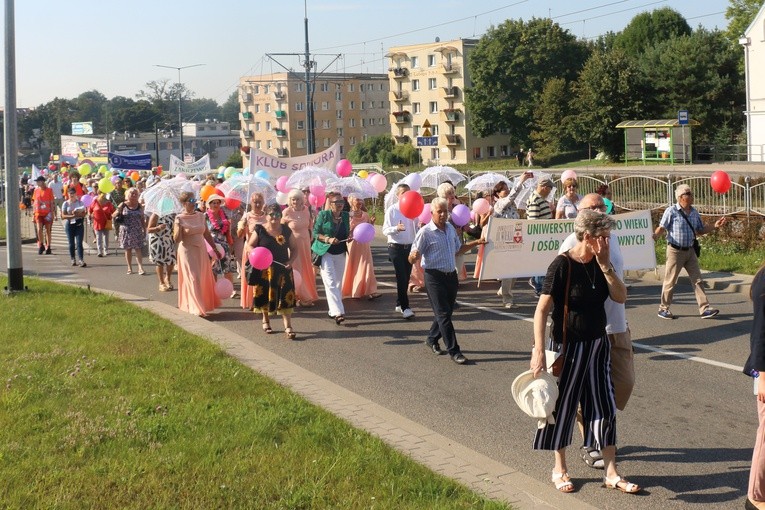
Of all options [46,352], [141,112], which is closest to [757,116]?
[46,352]

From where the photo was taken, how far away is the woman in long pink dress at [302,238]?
1370 centimetres

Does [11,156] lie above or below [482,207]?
above

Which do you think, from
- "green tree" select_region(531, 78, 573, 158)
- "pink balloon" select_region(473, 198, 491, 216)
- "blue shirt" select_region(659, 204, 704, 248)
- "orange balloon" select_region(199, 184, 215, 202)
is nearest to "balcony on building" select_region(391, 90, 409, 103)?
"green tree" select_region(531, 78, 573, 158)

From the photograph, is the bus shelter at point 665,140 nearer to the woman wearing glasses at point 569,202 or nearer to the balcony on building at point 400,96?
the woman wearing glasses at point 569,202

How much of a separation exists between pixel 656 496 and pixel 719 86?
60237mm

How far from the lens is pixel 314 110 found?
119m

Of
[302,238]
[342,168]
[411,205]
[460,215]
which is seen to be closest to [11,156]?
[302,238]

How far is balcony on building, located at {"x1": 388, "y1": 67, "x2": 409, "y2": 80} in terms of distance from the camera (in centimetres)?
10475

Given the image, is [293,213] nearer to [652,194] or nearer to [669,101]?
[652,194]

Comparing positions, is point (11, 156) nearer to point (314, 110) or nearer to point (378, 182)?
point (378, 182)

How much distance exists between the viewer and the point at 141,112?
137875 mm

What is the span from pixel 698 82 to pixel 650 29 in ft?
69.1

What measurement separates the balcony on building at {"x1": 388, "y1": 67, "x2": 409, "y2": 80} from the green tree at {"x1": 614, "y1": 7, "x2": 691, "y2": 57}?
27302 mm

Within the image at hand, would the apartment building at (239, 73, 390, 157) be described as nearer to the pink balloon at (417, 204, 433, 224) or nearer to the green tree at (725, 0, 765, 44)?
the green tree at (725, 0, 765, 44)
